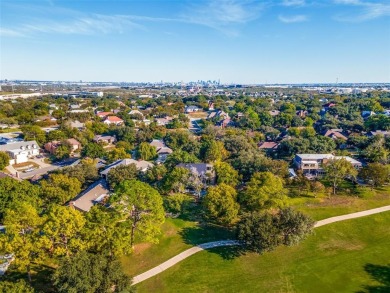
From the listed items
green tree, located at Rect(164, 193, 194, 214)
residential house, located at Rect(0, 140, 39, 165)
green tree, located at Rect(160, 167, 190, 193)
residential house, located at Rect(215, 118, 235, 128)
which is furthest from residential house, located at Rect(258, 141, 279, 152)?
residential house, located at Rect(0, 140, 39, 165)

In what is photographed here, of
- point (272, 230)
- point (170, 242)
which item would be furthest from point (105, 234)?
point (272, 230)

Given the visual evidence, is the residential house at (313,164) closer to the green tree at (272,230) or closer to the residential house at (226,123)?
the green tree at (272,230)

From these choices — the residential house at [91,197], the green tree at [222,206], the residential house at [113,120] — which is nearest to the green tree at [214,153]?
the green tree at [222,206]

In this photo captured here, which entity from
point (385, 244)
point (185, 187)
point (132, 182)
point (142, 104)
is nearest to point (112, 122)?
point (142, 104)

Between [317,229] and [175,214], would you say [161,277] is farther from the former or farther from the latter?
[317,229]

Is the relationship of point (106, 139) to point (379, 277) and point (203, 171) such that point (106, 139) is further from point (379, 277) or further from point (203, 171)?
point (379, 277)

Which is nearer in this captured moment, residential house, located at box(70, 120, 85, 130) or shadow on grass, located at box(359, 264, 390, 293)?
shadow on grass, located at box(359, 264, 390, 293)

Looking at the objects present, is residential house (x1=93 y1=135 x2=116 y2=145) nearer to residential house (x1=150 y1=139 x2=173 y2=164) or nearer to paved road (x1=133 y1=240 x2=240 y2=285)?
residential house (x1=150 y1=139 x2=173 y2=164)
